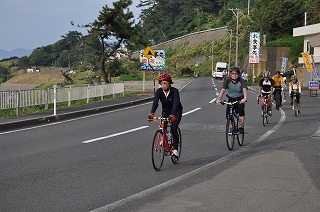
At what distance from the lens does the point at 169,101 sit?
855cm

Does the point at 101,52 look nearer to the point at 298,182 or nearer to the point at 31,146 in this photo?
the point at 31,146

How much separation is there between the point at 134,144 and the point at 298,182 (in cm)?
511

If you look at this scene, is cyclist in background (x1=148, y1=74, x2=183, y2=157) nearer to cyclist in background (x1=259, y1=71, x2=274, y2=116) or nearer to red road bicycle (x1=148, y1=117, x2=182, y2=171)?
red road bicycle (x1=148, y1=117, x2=182, y2=171)

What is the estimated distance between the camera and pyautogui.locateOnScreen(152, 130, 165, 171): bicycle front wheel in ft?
26.8

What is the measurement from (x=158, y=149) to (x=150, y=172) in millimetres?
433

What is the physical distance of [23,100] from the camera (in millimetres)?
18625

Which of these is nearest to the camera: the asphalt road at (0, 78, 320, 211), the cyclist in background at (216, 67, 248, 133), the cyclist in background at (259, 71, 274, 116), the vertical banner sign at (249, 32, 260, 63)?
the asphalt road at (0, 78, 320, 211)

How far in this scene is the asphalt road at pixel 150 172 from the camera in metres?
6.07

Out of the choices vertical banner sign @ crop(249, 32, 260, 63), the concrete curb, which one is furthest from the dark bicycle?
vertical banner sign @ crop(249, 32, 260, 63)

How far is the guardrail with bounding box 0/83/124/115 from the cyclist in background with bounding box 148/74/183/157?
10292 mm

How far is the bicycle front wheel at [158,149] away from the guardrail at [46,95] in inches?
414

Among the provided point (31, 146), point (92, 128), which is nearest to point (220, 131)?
point (92, 128)

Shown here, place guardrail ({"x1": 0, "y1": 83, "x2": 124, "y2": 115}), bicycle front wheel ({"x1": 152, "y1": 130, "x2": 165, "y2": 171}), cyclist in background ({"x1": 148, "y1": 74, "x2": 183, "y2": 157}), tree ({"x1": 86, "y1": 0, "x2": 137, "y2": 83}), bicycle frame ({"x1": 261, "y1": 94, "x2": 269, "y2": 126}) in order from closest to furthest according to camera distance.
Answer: bicycle front wheel ({"x1": 152, "y1": 130, "x2": 165, "y2": 171}) → cyclist in background ({"x1": 148, "y1": 74, "x2": 183, "y2": 157}) → bicycle frame ({"x1": 261, "y1": 94, "x2": 269, "y2": 126}) → guardrail ({"x1": 0, "y1": 83, "x2": 124, "y2": 115}) → tree ({"x1": 86, "y1": 0, "x2": 137, "y2": 83})

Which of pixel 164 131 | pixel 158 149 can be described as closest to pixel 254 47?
pixel 164 131
